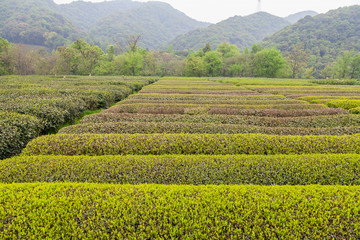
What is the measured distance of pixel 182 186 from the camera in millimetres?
3783

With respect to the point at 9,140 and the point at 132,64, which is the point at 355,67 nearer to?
the point at 132,64

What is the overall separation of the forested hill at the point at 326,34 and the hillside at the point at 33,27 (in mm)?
134512

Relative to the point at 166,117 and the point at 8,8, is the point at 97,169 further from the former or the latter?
the point at 8,8

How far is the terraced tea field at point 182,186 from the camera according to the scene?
2846 millimetres

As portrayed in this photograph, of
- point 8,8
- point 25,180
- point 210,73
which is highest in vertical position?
point 8,8

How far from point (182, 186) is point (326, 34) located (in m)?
128

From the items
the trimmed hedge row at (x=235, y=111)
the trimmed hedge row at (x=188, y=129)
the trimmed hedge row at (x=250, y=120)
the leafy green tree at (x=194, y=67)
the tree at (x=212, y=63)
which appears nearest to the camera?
the trimmed hedge row at (x=188, y=129)

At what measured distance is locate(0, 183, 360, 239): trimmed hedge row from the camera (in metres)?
2.79

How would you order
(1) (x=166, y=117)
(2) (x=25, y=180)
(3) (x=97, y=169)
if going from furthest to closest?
1. (1) (x=166, y=117)
2. (3) (x=97, y=169)
3. (2) (x=25, y=180)

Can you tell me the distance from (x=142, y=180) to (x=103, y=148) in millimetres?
2244

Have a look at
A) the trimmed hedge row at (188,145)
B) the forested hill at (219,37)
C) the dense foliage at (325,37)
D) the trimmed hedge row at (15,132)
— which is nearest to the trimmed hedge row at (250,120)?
the trimmed hedge row at (15,132)

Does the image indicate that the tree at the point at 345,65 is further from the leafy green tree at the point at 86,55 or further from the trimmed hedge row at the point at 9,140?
the leafy green tree at the point at 86,55

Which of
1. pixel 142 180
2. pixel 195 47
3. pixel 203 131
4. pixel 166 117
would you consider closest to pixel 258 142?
pixel 203 131

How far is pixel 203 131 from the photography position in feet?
24.8
